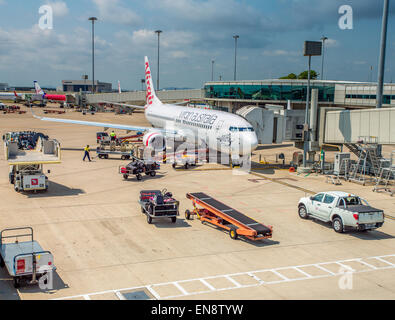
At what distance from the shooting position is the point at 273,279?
16250 millimetres

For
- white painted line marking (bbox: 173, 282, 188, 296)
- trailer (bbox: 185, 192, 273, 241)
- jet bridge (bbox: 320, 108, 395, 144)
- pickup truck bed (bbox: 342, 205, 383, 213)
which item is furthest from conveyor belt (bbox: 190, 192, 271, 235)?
jet bridge (bbox: 320, 108, 395, 144)

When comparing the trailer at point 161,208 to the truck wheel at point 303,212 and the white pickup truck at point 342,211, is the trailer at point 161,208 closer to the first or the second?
the truck wheel at point 303,212

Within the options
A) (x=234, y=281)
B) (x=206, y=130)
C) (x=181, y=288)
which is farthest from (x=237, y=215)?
(x=206, y=130)

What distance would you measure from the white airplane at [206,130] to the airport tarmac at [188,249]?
6.02 m

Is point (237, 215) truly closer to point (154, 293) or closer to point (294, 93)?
point (154, 293)

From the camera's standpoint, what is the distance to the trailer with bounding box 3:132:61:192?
2862 centimetres

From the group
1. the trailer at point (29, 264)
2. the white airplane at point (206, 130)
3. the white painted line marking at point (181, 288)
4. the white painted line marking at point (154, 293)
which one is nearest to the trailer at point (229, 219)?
the white painted line marking at point (181, 288)

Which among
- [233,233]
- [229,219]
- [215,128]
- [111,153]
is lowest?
[233,233]

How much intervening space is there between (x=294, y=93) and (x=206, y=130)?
3387 cm

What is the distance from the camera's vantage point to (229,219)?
2162 cm

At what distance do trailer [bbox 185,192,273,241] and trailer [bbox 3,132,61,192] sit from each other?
11.3 m

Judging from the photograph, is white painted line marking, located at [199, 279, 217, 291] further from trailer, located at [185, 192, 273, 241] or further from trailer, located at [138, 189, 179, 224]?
trailer, located at [138, 189, 179, 224]
